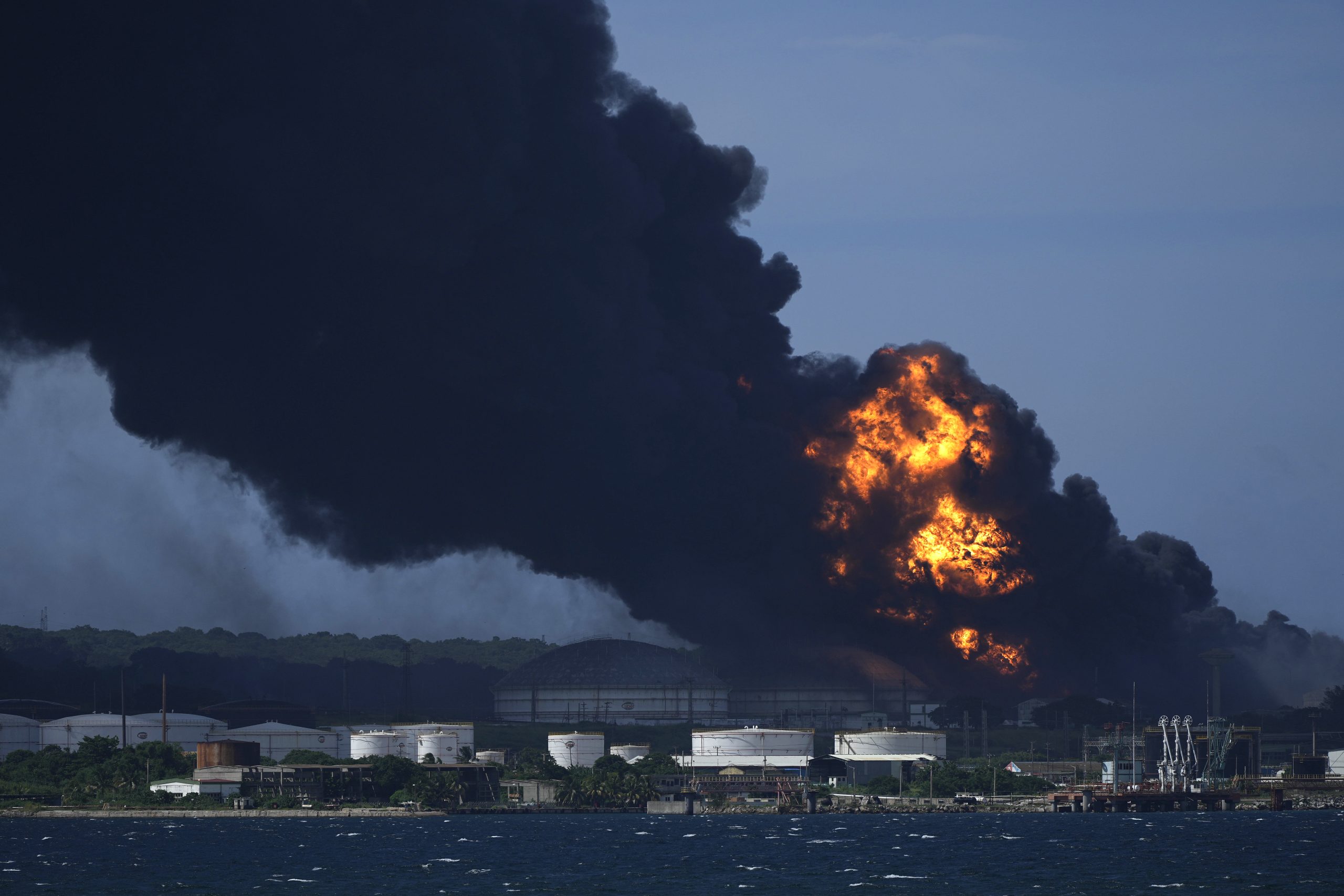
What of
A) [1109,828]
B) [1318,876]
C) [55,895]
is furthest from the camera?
[1109,828]

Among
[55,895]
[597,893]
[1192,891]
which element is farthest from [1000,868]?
[55,895]

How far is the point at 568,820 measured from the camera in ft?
652

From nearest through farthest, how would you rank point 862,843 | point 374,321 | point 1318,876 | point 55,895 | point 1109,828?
point 55,895, point 1318,876, point 862,843, point 1109,828, point 374,321

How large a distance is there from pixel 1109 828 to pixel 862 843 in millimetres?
32793

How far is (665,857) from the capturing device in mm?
150250

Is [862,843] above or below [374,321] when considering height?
below

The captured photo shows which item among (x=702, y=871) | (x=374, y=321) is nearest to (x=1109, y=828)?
(x=702, y=871)

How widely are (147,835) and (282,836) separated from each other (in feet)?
38.3

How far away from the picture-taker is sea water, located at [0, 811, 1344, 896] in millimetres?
127000

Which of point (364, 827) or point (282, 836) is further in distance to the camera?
point (364, 827)

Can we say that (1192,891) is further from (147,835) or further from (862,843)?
(147,835)

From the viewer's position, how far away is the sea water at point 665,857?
127 metres

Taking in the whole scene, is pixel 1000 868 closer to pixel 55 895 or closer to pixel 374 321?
pixel 55 895

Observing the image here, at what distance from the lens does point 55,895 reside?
12056 cm
